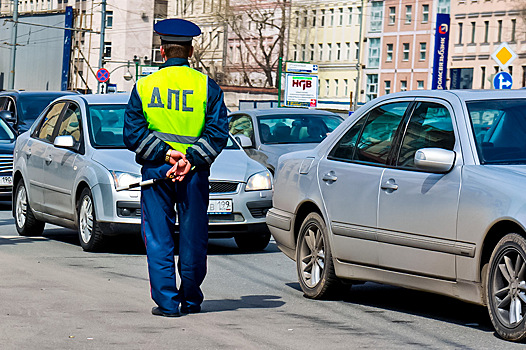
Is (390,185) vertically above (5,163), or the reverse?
(390,185)

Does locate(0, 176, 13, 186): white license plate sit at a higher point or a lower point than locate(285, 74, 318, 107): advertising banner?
lower

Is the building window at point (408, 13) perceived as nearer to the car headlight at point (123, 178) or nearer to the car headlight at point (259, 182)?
the car headlight at point (259, 182)

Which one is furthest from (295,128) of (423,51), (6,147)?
(423,51)

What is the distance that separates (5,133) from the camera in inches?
768

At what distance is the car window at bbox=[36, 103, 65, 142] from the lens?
1374 centimetres

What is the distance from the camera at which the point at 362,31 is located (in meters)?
101

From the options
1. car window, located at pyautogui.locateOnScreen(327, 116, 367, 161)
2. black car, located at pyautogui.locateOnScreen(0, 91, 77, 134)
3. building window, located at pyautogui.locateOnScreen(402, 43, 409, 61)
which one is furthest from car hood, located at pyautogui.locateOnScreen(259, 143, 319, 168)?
building window, located at pyautogui.locateOnScreen(402, 43, 409, 61)

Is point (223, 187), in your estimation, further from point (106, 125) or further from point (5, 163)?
point (5, 163)

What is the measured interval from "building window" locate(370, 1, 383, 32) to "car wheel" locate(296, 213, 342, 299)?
91315mm

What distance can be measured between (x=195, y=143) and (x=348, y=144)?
1.78m

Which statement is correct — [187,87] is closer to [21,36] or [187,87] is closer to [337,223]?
[337,223]

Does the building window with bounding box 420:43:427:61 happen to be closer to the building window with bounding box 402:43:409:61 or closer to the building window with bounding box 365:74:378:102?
the building window with bounding box 402:43:409:61

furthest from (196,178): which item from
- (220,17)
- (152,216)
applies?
(220,17)

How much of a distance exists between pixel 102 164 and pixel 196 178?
184 inches
